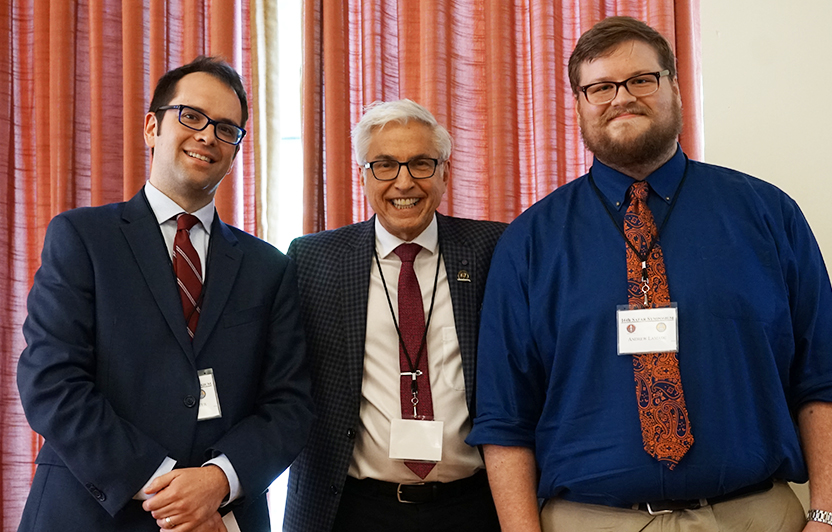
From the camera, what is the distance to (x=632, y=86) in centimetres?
185

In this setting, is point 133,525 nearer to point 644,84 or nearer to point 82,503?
point 82,503

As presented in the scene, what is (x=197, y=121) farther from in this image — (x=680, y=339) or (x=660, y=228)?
(x=680, y=339)

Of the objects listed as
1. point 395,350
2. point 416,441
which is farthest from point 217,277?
point 416,441

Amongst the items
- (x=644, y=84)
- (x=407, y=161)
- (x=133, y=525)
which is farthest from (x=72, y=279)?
(x=644, y=84)

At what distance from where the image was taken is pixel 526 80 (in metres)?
2.85

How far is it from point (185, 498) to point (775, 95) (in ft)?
7.50

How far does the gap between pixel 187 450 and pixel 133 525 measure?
21 centimetres

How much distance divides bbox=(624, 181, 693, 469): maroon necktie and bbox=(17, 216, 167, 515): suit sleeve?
1.20 m

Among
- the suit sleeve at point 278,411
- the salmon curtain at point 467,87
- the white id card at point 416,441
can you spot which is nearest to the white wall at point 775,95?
the salmon curtain at point 467,87

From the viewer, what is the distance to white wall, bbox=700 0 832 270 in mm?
2346

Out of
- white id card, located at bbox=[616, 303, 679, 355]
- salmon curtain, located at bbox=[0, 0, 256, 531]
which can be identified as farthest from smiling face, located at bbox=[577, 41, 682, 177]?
salmon curtain, located at bbox=[0, 0, 256, 531]

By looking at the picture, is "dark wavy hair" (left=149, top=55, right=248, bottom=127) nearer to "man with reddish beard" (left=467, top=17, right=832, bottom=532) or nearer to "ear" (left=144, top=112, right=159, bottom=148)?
"ear" (left=144, top=112, right=159, bottom=148)

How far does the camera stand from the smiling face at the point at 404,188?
2186mm

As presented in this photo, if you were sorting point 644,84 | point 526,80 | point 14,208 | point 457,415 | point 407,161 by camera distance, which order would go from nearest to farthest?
point 644,84 < point 457,415 < point 407,161 < point 526,80 < point 14,208
